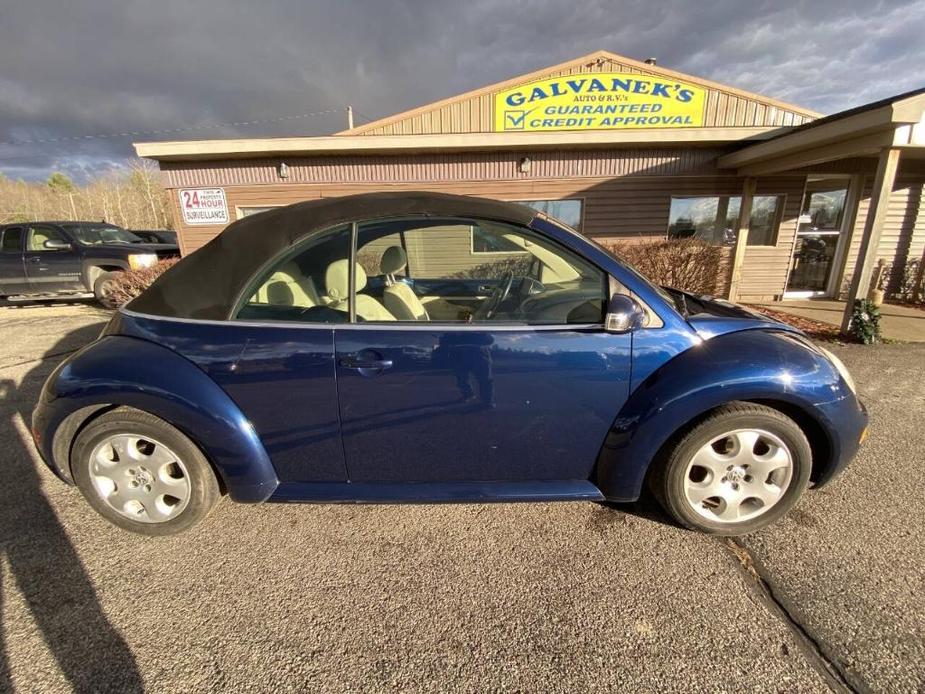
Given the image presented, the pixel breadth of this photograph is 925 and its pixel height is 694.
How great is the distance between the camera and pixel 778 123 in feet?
28.0

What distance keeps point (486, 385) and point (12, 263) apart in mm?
10821

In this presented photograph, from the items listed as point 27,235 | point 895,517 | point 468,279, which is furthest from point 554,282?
point 27,235

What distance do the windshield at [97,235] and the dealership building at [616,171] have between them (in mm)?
1726

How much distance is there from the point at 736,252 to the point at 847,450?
6.96 m

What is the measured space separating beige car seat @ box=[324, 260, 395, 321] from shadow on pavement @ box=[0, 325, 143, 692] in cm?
159

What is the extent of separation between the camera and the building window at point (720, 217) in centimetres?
816

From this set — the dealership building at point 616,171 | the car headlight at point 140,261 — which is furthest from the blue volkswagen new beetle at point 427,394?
the dealership building at point 616,171

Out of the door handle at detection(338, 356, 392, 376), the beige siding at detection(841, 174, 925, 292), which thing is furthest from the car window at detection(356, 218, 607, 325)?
the beige siding at detection(841, 174, 925, 292)

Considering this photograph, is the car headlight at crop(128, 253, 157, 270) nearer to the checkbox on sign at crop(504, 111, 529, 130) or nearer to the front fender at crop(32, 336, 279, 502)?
the front fender at crop(32, 336, 279, 502)

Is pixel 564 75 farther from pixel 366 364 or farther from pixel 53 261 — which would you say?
pixel 53 261

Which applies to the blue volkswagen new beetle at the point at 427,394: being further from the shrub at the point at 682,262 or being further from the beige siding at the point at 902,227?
A: the beige siding at the point at 902,227

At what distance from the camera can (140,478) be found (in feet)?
6.88

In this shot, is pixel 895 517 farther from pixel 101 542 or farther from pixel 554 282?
pixel 101 542

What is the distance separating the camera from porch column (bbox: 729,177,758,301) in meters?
7.61
